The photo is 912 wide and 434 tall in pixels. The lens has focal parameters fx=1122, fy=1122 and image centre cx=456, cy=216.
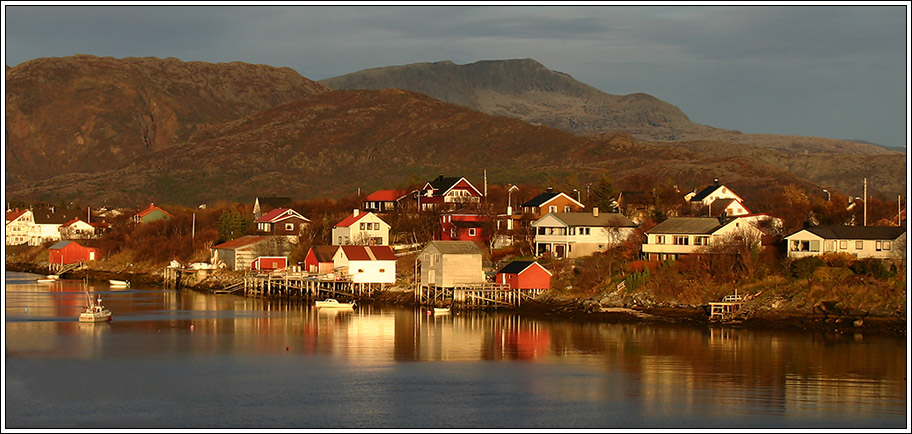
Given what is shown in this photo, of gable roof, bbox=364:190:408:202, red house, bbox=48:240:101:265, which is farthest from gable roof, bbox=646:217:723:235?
red house, bbox=48:240:101:265

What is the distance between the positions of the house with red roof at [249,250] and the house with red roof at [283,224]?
421 centimetres

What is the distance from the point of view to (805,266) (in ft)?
178

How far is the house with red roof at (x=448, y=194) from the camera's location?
91.6 m

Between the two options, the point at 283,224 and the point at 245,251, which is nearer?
the point at 245,251

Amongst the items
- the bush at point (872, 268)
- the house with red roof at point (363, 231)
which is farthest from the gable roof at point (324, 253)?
the bush at point (872, 268)

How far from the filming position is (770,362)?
4200 centimetres

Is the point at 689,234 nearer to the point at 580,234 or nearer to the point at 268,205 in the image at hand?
the point at 580,234

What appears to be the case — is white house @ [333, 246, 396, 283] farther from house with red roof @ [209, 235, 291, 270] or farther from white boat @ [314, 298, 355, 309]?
house with red roof @ [209, 235, 291, 270]

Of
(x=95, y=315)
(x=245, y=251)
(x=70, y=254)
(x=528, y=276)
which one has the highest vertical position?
(x=245, y=251)

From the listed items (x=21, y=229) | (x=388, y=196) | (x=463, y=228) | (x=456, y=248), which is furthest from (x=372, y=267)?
(x=21, y=229)

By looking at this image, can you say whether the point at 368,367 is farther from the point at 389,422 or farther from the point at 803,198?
the point at 803,198

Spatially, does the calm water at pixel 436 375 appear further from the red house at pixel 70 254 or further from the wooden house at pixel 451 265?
the red house at pixel 70 254

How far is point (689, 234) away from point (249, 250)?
33.0 m

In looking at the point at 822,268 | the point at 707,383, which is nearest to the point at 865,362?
the point at 707,383
